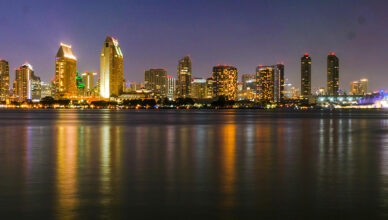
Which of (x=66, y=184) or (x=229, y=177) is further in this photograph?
(x=229, y=177)

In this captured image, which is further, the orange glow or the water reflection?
the orange glow

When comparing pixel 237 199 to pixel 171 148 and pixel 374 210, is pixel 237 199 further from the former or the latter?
pixel 171 148

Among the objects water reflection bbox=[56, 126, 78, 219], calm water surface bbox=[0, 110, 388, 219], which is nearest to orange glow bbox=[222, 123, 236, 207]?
calm water surface bbox=[0, 110, 388, 219]

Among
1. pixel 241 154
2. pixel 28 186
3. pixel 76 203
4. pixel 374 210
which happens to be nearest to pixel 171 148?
pixel 241 154

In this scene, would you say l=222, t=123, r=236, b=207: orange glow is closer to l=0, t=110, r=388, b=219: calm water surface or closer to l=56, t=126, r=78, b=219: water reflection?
l=0, t=110, r=388, b=219: calm water surface

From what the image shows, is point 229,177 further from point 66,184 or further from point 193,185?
point 66,184

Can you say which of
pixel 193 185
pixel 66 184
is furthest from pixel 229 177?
pixel 66 184

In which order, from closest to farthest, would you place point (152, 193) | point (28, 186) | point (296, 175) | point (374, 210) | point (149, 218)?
point (149, 218) → point (374, 210) → point (152, 193) → point (28, 186) → point (296, 175)

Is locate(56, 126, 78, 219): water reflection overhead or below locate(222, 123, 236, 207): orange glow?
overhead

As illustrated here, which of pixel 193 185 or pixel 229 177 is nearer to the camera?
pixel 193 185

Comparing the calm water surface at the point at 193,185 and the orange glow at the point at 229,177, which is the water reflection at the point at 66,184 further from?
the orange glow at the point at 229,177

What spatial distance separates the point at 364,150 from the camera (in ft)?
76.8

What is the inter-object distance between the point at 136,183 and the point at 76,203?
9.59 ft

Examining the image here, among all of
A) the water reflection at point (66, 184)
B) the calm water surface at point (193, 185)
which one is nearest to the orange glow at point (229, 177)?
the calm water surface at point (193, 185)
